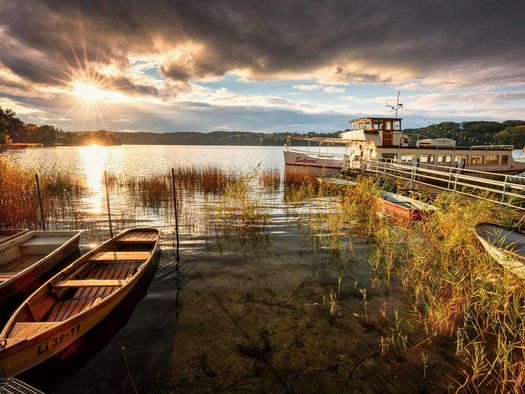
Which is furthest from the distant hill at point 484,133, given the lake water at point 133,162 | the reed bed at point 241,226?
the reed bed at point 241,226

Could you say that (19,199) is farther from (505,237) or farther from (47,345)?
(505,237)

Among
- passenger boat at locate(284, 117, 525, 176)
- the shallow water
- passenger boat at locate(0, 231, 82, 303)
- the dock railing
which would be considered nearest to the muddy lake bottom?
the shallow water

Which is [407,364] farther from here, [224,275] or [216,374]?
[224,275]

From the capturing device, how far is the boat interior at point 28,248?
8055mm

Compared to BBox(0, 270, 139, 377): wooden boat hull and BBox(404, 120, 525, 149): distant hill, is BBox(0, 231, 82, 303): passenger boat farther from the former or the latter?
BBox(404, 120, 525, 149): distant hill

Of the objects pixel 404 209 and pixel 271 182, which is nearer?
pixel 404 209

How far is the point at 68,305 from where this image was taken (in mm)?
5973

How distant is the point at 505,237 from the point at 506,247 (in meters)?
1.50

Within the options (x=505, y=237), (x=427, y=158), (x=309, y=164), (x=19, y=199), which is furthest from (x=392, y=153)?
(x=19, y=199)

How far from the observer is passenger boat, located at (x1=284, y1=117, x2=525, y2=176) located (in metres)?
25.4

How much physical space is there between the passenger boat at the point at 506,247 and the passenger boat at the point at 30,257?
11613 mm

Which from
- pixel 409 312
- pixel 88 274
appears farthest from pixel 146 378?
pixel 409 312

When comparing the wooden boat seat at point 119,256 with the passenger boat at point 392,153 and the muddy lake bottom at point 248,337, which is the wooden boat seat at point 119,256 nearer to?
the muddy lake bottom at point 248,337

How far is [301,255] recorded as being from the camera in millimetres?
9375
